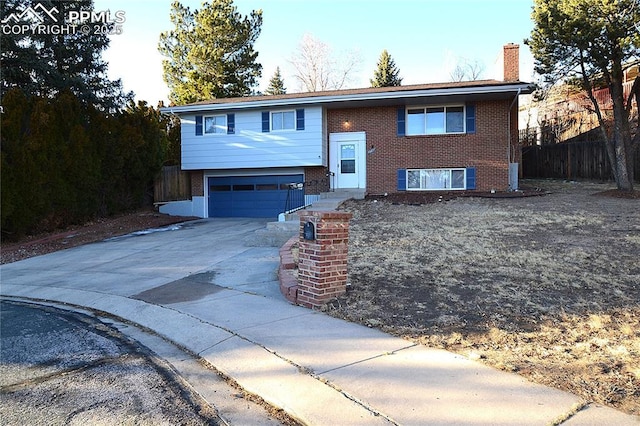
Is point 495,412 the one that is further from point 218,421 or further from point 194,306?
point 194,306

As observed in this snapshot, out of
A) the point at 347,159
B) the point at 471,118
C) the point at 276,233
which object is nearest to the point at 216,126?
the point at 347,159

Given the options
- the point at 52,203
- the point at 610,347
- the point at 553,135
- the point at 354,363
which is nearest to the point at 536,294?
the point at 610,347

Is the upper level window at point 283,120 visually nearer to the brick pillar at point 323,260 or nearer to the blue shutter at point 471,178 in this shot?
the blue shutter at point 471,178

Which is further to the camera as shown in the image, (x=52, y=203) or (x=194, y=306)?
(x=52, y=203)

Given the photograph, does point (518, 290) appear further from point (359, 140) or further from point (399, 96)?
point (359, 140)

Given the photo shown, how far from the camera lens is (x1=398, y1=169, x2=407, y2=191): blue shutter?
17.7 meters

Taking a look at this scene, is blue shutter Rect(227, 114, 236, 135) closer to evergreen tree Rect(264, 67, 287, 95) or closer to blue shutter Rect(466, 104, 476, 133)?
blue shutter Rect(466, 104, 476, 133)

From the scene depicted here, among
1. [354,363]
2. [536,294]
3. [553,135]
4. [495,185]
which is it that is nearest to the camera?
[354,363]

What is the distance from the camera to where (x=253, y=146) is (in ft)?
62.7

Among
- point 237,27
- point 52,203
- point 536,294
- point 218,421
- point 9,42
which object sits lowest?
point 218,421

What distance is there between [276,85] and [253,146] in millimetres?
36188

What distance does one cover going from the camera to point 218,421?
320cm

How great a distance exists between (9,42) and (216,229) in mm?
12779

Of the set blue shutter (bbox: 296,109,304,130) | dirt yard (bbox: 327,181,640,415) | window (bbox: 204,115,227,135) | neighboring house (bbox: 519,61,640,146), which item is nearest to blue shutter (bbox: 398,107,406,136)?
Result: blue shutter (bbox: 296,109,304,130)
